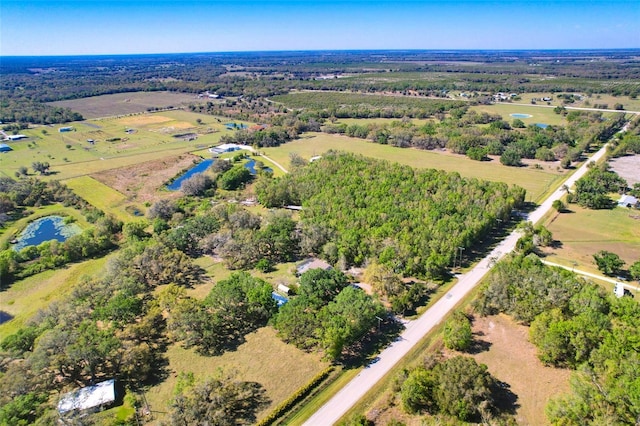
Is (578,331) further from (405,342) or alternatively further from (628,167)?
(628,167)

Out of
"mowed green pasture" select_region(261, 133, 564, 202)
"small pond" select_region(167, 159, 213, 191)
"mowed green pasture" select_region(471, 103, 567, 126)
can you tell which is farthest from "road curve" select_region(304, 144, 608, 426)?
"mowed green pasture" select_region(471, 103, 567, 126)

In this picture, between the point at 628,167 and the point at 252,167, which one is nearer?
the point at 628,167

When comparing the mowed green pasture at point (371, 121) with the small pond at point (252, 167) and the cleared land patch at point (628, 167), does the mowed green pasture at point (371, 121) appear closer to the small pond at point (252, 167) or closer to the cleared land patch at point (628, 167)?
the small pond at point (252, 167)

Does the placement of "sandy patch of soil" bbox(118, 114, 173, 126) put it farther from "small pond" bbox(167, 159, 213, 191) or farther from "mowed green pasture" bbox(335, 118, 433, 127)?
"mowed green pasture" bbox(335, 118, 433, 127)

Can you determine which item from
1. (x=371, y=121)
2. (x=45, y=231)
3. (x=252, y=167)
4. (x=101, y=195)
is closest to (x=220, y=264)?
(x=45, y=231)

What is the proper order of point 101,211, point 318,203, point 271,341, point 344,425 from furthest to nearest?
point 101,211
point 318,203
point 271,341
point 344,425

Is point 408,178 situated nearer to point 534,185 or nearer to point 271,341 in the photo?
point 534,185

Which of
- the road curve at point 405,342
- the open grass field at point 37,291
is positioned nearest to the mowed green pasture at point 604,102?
A: the road curve at point 405,342

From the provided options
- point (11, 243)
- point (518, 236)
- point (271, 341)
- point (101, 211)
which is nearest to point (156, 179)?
point (101, 211)
